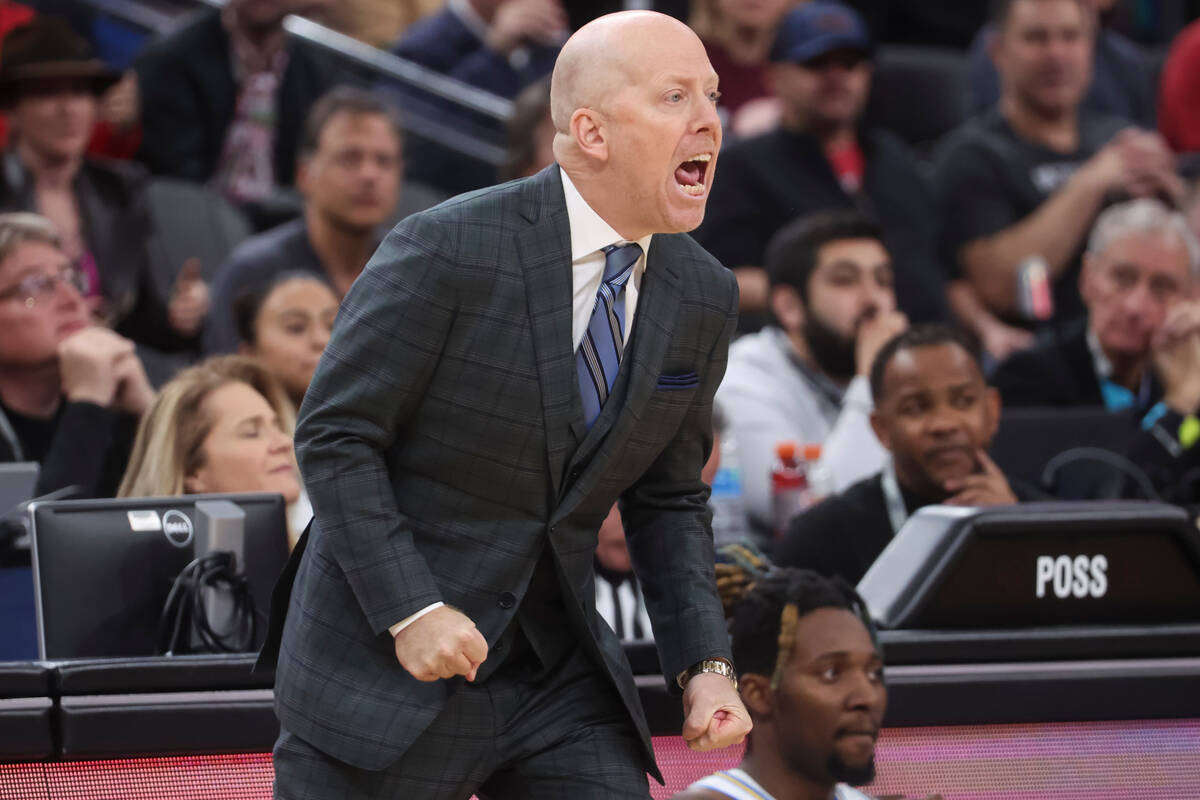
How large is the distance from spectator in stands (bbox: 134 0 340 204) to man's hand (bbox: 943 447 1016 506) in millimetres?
3029

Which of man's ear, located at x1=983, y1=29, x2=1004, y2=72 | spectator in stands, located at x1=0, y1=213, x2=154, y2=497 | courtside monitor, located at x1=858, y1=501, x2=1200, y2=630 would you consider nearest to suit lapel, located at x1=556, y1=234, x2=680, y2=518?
courtside monitor, located at x1=858, y1=501, x2=1200, y2=630

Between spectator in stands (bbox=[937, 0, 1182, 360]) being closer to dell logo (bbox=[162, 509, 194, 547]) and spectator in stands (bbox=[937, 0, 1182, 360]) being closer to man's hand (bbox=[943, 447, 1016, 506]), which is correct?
man's hand (bbox=[943, 447, 1016, 506])

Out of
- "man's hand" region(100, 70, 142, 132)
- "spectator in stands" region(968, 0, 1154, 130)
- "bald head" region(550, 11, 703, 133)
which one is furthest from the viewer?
"spectator in stands" region(968, 0, 1154, 130)

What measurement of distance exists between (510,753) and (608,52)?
750 mm

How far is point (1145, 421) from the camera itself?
4.14 meters

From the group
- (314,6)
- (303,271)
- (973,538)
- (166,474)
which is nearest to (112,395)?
(166,474)

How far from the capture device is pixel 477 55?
6.41m

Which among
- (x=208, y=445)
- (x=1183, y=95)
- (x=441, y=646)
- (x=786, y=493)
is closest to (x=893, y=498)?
(x=786, y=493)

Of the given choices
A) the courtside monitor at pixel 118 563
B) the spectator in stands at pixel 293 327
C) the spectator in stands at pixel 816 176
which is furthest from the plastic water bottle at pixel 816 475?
the courtside monitor at pixel 118 563

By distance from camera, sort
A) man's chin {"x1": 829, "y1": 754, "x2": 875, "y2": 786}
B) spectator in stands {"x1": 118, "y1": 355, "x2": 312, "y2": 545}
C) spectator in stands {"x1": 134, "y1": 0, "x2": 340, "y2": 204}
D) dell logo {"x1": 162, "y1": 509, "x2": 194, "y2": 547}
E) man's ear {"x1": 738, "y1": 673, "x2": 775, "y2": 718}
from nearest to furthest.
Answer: man's chin {"x1": 829, "y1": 754, "x2": 875, "y2": 786}, man's ear {"x1": 738, "y1": 673, "x2": 775, "y2": 718}, dell logo {"x1": 162, "y1": 509, "x2": 194, "y2": 547}, spectator in stands {"x1": 118, "y1": 355, "x2": 312, "y2": 545}, spectator in stands {"x1": 134, "y1": 0, "x2": 340, "y2": 204}

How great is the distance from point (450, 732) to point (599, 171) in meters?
0.61

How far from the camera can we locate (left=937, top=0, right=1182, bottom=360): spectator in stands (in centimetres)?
539

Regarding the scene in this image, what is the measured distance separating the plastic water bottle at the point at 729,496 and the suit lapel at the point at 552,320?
218 cm

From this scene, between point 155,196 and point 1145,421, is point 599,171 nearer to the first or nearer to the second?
point 1145,421
